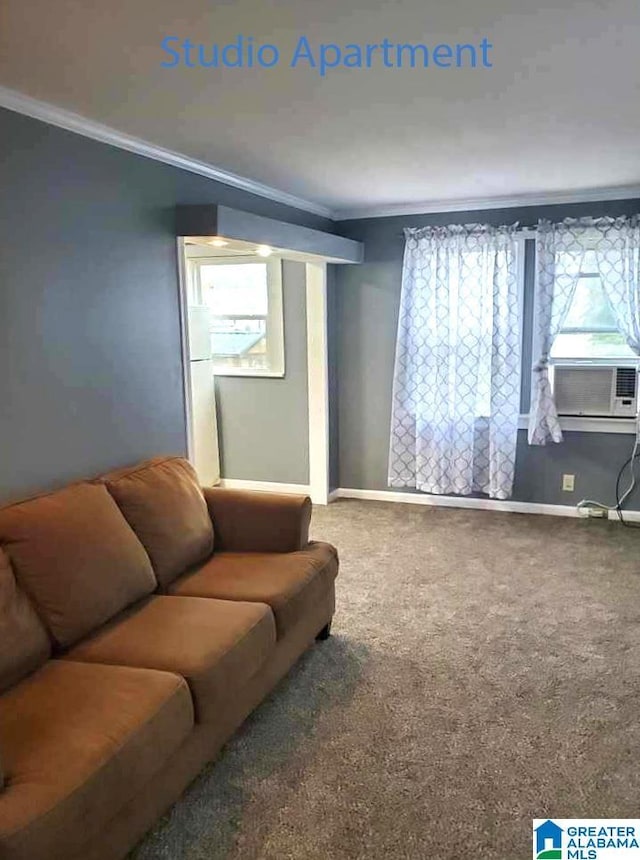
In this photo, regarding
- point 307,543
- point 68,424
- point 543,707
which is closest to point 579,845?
point 543,707

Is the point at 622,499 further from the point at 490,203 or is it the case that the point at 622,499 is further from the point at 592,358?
the point at 490,203

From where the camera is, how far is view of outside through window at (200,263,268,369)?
5.47 metres

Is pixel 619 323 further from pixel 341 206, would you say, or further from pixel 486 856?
pixel 486 856

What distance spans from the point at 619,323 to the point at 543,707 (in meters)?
2.88

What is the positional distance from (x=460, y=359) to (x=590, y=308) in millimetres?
941

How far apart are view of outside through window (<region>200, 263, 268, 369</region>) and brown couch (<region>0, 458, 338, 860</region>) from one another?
250 cm

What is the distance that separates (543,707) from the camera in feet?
8.41

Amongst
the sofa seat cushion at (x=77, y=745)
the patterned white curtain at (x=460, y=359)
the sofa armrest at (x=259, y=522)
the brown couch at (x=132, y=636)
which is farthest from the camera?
the patterned white curtain at (x=460, y=359)

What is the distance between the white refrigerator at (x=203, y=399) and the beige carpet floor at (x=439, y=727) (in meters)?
1.96

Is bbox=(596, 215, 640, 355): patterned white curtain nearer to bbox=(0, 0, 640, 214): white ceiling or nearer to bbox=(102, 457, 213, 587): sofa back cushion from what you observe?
bbox=(0, 0, 640, 214): white ceiling

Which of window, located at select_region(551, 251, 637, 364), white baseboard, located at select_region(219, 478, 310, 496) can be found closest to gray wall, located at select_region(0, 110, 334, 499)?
white baseboard, located at select_region(219, 478, 310, 496)

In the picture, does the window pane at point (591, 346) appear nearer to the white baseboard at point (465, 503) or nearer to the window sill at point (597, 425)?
the window sill at point (597, 425)

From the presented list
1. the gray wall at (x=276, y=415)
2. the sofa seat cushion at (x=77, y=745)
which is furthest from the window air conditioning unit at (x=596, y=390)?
the sofa seat cushion at (x=77, y=745)

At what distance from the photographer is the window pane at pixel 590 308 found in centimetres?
465
